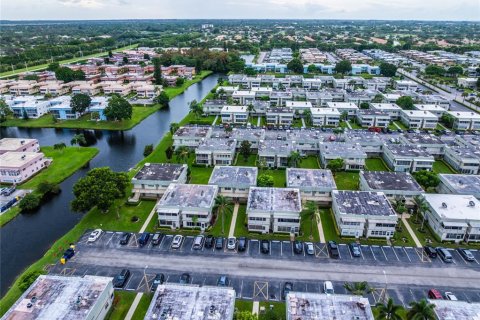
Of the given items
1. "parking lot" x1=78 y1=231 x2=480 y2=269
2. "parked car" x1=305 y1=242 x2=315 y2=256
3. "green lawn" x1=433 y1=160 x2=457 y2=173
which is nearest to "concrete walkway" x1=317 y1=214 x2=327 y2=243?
"parking lot" x1=78 y1=231 x2=480 y2=269

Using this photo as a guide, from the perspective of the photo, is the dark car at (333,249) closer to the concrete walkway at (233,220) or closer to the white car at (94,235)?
the concrete walkway at (233,220)

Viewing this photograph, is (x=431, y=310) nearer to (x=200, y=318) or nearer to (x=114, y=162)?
(x=200, y=318)

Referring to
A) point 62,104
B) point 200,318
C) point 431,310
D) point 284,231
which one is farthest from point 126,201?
point 62,104

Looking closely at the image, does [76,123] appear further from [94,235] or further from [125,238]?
[125,238]

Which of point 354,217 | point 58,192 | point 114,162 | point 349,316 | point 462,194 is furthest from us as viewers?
point 114,162

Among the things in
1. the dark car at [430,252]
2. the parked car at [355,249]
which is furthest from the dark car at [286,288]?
the dark car at [430,252]

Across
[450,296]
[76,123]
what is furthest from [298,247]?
[76,123]

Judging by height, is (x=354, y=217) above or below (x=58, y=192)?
above

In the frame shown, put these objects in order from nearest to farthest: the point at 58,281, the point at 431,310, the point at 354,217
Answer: the point at 431,310, the point at 58,281, the point at 354,217

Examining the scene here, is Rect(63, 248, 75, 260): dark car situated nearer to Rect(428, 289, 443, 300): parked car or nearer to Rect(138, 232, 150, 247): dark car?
Rect(138, 232, 150, 247): dark car
